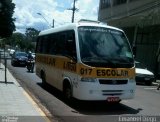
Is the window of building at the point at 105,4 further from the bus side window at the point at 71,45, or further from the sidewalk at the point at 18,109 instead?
the sidewalk at the point at 18,109

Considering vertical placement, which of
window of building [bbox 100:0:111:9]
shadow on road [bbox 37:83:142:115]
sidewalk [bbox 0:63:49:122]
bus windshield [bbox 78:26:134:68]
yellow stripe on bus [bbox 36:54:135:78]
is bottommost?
shadow on road [bbox 37:83:142:115]

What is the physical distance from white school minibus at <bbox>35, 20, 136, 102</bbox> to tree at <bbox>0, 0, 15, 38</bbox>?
3832 centimetres

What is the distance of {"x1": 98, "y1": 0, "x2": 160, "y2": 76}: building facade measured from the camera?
37.1 m

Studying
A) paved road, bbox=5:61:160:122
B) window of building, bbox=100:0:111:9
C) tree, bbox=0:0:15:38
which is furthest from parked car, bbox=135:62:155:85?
tree, bbox=0:0:15:38

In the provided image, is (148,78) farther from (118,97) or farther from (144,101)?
(118,97)

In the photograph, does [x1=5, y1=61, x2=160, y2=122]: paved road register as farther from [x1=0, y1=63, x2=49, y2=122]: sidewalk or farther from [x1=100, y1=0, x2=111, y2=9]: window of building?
[x1=100, y1=0, x2=111, y2=9]: window of building

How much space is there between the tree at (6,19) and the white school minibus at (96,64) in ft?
126

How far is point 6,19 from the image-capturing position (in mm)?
54188

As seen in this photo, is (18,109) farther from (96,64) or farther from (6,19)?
(6,19)

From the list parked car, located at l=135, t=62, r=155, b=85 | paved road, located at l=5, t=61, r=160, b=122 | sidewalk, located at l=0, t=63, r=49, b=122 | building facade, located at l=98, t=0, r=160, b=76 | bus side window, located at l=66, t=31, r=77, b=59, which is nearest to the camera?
sidewalk, located at l=0, t=63, r=49, b=122

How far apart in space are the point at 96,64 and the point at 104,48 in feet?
2.59

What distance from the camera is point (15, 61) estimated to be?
4147 centimetres

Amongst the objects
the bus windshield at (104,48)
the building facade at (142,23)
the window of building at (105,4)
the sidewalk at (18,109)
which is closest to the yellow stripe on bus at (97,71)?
the bus windshield at (104,48)

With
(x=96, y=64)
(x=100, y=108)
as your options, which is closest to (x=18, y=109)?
(x=96, y=64)
